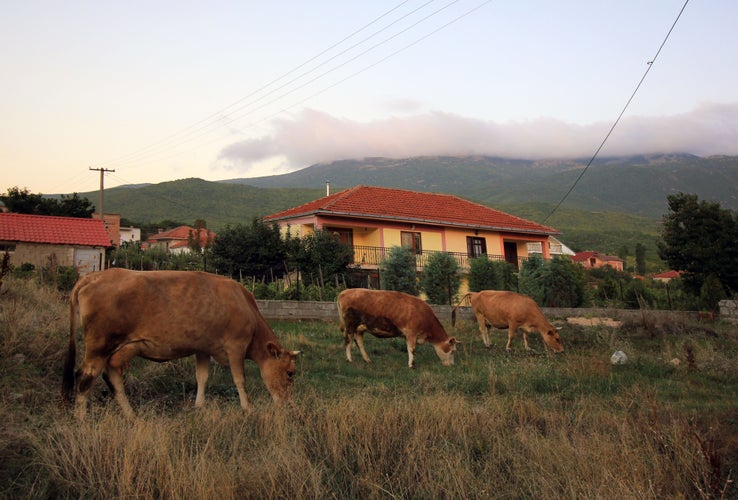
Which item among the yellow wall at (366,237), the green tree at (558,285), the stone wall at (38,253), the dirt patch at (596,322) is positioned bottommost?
the dirt patch at (596,322)

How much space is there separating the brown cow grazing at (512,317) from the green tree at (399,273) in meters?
10.4

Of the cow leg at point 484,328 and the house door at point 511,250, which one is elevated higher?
the house door at point 511,250

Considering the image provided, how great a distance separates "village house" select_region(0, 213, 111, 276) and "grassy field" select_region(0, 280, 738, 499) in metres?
22.3

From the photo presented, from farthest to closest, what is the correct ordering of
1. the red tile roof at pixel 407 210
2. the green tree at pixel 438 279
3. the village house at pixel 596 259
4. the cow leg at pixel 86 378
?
the village house at pixel 596 259, the red tile roof at pixel 407 210, the green tree at pixel 438 279, the cow leg at pixel 86 378

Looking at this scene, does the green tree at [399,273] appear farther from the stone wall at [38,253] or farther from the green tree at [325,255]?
the stone wall at [38,253]

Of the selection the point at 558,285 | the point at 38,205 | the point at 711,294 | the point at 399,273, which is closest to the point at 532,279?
the point at 558,285

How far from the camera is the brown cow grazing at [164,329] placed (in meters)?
7.55

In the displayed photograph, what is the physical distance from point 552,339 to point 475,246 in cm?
2635

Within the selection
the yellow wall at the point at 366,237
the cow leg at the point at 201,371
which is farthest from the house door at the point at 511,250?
the cow leg at the point at 201,371

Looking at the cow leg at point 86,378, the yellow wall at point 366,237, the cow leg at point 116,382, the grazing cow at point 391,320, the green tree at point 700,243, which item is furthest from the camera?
the yellow wall at point 366,237

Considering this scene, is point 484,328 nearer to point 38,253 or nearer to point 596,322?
point 596,322

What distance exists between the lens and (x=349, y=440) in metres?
6.38

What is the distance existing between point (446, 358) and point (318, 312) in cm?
603

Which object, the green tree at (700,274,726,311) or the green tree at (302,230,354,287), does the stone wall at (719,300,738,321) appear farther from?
the green tree at (302,230,354,287)
